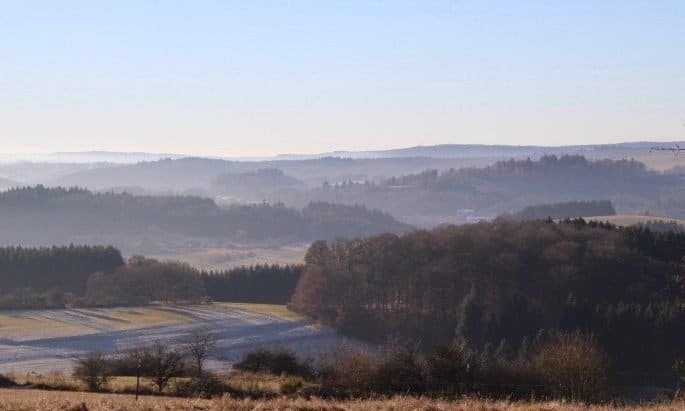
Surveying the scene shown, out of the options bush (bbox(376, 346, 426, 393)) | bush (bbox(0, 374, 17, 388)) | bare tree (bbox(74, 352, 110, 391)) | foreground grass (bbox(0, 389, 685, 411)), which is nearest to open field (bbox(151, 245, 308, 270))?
bare tree (bbox(74, 352, 110, 391))

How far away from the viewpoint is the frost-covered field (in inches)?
2397

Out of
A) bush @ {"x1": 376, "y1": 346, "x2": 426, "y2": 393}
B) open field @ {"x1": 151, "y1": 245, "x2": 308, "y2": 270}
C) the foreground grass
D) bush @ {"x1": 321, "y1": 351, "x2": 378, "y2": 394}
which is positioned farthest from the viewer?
open field @ {"x1": 151, "y1": 245, "x2": 308, "y2": 270}

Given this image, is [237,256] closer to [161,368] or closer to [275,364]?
[275,364]

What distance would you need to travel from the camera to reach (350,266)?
8581cm

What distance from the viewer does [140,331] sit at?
70.4 meters

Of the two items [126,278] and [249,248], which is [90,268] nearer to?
[126,278]

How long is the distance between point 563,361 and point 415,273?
4709 centimetres

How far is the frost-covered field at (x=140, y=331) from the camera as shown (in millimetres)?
60875

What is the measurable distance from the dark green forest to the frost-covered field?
4560 mm

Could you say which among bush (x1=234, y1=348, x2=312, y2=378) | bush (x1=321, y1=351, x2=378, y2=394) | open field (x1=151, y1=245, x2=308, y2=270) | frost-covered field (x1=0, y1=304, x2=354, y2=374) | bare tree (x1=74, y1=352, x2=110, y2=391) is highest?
bare tree (x1=74, y1=352, x2=110, y2=391)

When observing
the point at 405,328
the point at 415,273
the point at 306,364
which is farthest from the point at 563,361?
the point at 415,273

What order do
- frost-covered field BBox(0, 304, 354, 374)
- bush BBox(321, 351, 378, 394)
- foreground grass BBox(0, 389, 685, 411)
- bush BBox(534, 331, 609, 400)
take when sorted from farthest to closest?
frost-covered field BBox(0, 304, 354, 374), bush BBox(534, 331, 609, 400), bush BBox(321, 351, 378, 394), foreground grass BBox(0, 389, 685, 411)

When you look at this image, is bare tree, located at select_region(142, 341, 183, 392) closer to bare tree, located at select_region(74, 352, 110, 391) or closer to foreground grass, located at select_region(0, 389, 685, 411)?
bare tree, located at select_region(74, 352, 110, 391)

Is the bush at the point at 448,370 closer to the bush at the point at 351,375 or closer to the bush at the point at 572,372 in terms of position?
the bush at the point at 351,375
